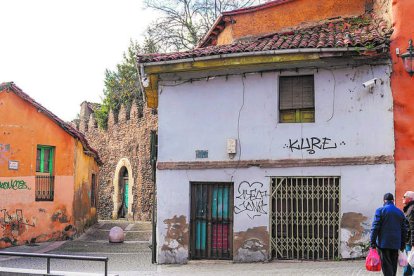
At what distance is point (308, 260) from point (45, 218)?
9831 millimetres

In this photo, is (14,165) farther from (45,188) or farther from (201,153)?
(201,153)

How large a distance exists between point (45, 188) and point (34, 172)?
85 cm

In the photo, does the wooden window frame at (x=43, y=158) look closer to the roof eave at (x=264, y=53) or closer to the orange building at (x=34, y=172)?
the orange building at (x=34, y=172)

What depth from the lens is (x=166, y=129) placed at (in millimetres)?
13117

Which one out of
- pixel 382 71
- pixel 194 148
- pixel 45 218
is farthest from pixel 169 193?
pixel 45 218

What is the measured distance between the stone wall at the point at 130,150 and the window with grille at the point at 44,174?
947 cm

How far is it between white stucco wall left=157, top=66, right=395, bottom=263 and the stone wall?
15111 mm

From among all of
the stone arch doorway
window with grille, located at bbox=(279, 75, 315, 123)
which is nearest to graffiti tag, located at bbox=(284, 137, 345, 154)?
window with grille, located at bbox=(279, 75, 315, 123)

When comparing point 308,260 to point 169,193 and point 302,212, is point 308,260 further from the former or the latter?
point 169,193

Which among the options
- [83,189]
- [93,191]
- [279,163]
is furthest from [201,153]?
[93,191]

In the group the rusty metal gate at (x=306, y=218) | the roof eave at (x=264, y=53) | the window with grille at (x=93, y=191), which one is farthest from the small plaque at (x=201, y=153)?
the window with grille at (x=93, y=191)

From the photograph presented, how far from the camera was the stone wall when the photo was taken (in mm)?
29469

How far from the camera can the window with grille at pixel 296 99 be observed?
40.4 feet

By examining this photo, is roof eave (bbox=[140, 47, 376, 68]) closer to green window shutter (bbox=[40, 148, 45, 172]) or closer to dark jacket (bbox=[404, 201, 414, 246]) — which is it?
dark jacket (bbox=[404, 201, 414, 246])
